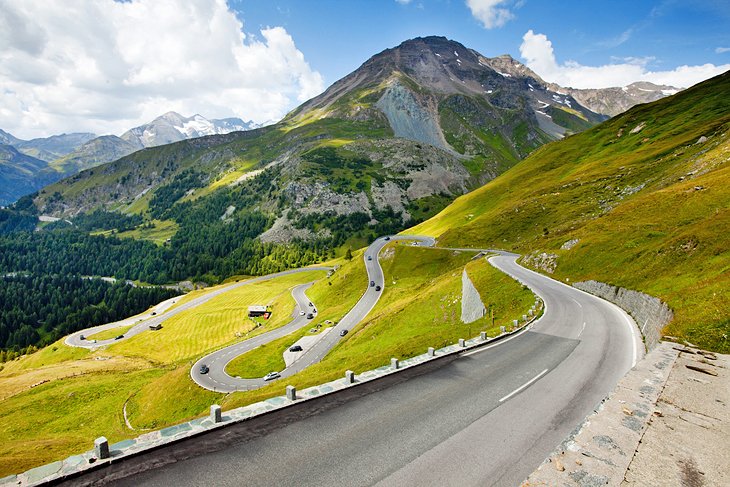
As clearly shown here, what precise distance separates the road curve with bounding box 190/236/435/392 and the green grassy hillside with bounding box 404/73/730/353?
2941 centimetres

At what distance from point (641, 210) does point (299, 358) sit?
67.2m

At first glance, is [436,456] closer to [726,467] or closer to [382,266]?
[726,467]

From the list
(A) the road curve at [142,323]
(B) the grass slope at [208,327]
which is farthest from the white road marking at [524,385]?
(A) the road curve at [142,323]

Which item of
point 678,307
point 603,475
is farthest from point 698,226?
point 603,475

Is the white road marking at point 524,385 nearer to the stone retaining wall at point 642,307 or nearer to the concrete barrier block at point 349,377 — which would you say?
the concrete barrier block at point 349,377

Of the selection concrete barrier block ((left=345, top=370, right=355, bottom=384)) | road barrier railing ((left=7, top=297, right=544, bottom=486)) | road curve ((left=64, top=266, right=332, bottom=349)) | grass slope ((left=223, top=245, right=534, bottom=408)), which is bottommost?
road curve ((left=64, top=266, right=332, bottom=349))

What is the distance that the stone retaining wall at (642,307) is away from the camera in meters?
24.9

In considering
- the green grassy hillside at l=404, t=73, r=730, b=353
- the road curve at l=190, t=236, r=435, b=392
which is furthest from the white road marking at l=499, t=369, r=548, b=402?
the road curve at l=190, t=236, r=435, b=392

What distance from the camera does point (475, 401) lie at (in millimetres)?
15820

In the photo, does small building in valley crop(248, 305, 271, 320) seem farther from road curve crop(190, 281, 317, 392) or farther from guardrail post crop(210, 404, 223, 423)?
guardrail post crop(210, 404, 223, 423)

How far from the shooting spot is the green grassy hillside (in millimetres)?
30250

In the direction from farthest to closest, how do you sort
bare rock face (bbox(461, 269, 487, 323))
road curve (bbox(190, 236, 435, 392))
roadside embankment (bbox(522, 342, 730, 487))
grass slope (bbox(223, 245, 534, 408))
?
road curve (bbox(190, 236, 435, 392)), bare rock face (bbox(461, 269, 487, 323)), grass slope (bbox(223, 245, 534, 408)), roadside embankment (bbox(522, 342, 730, 487))

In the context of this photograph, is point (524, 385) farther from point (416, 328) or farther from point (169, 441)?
point (416, 328)

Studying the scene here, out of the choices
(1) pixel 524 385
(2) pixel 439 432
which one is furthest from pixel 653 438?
(1) pixel 524 385
